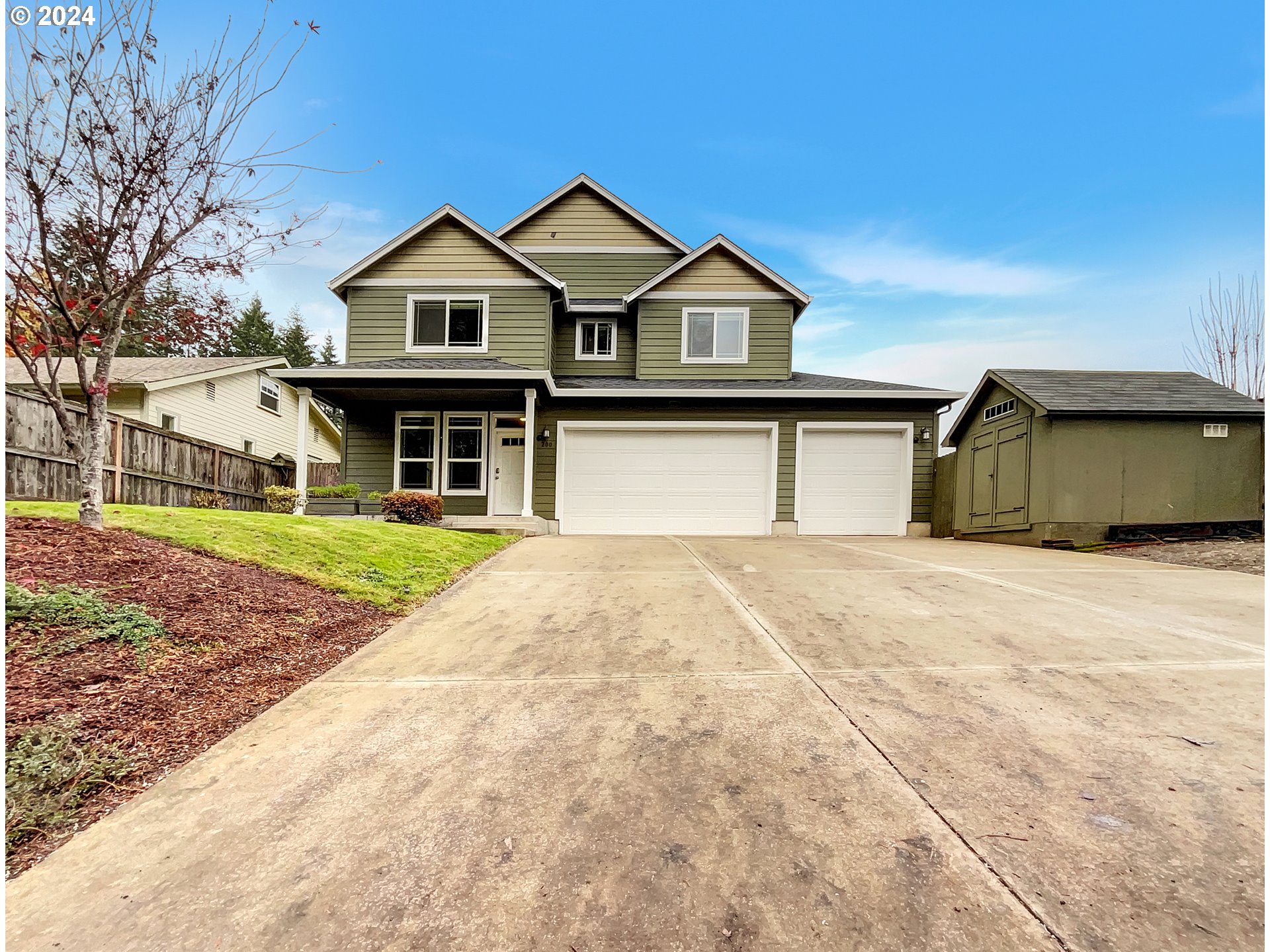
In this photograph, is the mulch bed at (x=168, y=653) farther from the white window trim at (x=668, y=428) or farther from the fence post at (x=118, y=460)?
the white window trim at (x=668, y=428)

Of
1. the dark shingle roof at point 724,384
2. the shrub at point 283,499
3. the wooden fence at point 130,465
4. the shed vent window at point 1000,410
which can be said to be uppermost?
the dark shingle roof at point 724,384

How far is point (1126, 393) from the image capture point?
1013 centimetres

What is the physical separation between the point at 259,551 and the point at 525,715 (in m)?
4.10

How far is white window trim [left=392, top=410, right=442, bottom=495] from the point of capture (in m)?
12.2

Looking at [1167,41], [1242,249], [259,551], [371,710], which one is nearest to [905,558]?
[371,710]

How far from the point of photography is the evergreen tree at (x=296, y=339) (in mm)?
43659

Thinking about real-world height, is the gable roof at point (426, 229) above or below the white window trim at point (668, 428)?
above

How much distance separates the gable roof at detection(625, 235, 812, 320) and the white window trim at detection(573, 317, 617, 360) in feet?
3.14

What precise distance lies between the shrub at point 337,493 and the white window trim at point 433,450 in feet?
3.35

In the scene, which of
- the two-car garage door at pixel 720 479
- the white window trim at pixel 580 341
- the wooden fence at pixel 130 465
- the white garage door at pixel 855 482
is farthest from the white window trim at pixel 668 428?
the wooden fence at pixel 130 465

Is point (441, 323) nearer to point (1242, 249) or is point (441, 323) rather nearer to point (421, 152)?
point (421, 152)

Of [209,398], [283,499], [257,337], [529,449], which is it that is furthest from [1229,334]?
[257,337]

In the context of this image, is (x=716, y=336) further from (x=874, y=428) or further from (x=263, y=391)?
(x=263, y=391)

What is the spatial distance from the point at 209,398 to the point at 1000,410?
21754mm
